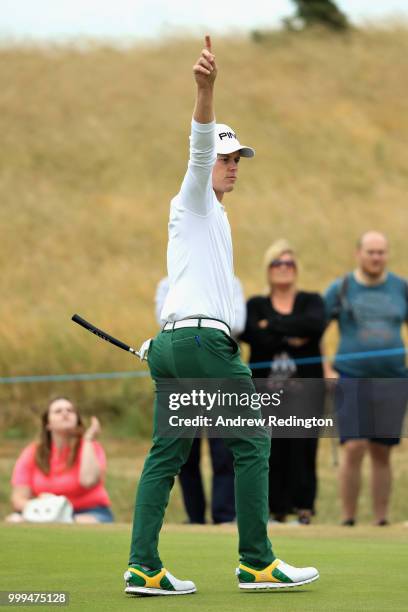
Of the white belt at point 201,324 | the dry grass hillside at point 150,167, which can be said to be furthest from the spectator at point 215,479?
the dry grass hillside at point 150,167

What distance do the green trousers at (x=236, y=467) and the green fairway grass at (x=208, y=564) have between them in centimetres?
20

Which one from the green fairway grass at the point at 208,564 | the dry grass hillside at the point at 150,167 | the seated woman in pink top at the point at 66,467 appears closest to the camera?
the green fairway grass at the point at 208,564

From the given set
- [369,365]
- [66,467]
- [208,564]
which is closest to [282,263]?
[369,365]

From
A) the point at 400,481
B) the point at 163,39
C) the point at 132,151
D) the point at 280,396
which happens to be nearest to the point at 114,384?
the point at 400,481

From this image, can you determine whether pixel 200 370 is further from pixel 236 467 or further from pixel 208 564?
pixel 208 564

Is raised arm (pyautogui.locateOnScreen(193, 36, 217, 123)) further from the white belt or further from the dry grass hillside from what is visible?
the dry grass hillside

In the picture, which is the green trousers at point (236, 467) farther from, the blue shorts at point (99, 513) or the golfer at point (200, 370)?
the blue shorts at point (99, 513)

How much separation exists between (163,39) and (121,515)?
32.3 metres

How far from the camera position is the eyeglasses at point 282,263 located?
1035cm

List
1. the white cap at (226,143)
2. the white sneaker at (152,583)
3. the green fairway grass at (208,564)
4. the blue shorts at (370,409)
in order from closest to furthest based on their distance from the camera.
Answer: the green fairway grass at (208,564)
the white sneaker at (152,583)
the white cap at (226,143)
the blue shorts at (370,409)

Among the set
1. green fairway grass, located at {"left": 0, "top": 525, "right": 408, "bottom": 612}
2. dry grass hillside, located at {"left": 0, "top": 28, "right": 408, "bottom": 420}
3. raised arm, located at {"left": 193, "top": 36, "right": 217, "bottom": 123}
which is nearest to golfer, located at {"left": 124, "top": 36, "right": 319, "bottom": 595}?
green fairway grass, located at {"left": 0, "top": 525, "right": 408, "bottom": 612}

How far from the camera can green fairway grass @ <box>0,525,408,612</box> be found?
5.49 m

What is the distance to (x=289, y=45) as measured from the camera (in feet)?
147

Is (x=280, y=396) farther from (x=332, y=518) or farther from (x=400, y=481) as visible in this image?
(x=400, y=481)
